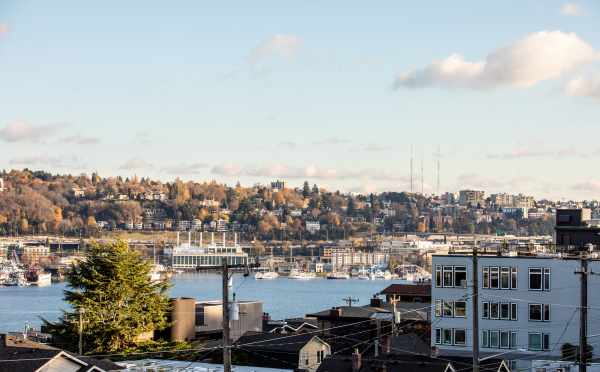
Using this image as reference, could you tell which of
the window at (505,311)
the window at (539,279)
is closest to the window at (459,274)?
the window at (505,311)

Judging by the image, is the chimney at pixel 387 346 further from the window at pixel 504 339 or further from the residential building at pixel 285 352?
the window at pixel 504 339

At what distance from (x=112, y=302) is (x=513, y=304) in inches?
649

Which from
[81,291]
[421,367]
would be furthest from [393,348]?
[81,291]

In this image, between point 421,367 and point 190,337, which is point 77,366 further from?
point 190,337

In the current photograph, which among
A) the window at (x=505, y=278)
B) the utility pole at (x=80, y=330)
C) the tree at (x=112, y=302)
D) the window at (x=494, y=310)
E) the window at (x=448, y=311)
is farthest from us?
the tree at (x=112, y=302)

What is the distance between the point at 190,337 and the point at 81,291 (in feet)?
16.1

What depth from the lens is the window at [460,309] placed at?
1517 inches

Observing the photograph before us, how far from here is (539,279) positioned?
3794 centimetres

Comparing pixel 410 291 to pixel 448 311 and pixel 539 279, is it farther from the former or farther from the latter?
pixel 539 279

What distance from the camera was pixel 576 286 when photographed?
3734cm

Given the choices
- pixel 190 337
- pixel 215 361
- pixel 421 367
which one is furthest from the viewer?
pixel 190 337

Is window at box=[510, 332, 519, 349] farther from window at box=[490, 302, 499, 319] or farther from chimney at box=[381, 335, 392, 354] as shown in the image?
chimney at box=[381, 335, 392, 354]

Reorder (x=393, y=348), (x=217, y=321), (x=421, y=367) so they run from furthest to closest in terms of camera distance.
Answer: (x=217, y=321) → (x=393, y=348) → (x=421, y=367)

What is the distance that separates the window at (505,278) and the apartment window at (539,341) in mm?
1821
